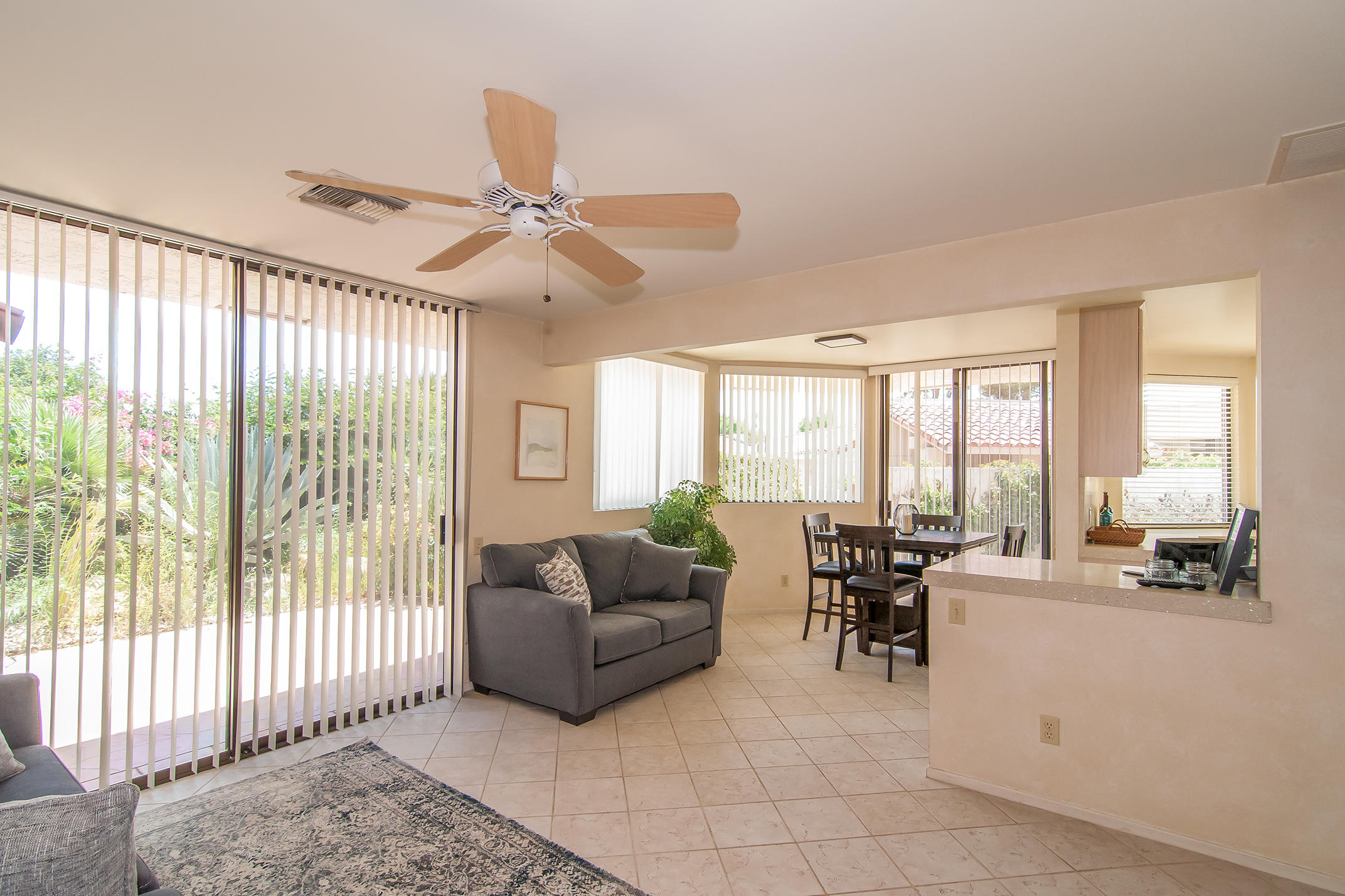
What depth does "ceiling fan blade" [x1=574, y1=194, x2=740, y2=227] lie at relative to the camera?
1725mm

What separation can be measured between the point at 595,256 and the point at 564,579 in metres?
2.36

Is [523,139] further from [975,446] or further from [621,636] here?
[975,446]

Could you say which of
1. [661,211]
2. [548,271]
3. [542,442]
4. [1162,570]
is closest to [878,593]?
[1162,570]

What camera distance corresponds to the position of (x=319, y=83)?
5.74 ft

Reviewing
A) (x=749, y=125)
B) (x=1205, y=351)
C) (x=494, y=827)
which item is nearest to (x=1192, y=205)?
(x=749, y=125)

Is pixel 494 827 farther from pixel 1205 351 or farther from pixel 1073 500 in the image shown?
pixel 1205 351

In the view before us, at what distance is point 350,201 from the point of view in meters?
2.45

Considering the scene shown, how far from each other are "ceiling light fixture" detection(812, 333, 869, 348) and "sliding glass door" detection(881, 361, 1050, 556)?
134cm

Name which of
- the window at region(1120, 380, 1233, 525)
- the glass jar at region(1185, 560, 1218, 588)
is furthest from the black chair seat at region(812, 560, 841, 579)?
the window at region(1120, 380, 1233, 525)

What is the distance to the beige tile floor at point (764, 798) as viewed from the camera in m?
2.26

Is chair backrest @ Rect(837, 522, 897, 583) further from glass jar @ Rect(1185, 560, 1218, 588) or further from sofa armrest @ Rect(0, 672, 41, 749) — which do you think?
sofa armrest @ Rect(0, 672, 41, 749)

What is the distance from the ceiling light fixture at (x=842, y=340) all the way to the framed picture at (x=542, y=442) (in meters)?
2.13

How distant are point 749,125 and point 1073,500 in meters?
3.13

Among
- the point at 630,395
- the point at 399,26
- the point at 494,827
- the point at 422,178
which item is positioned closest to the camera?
the point at 399,26
